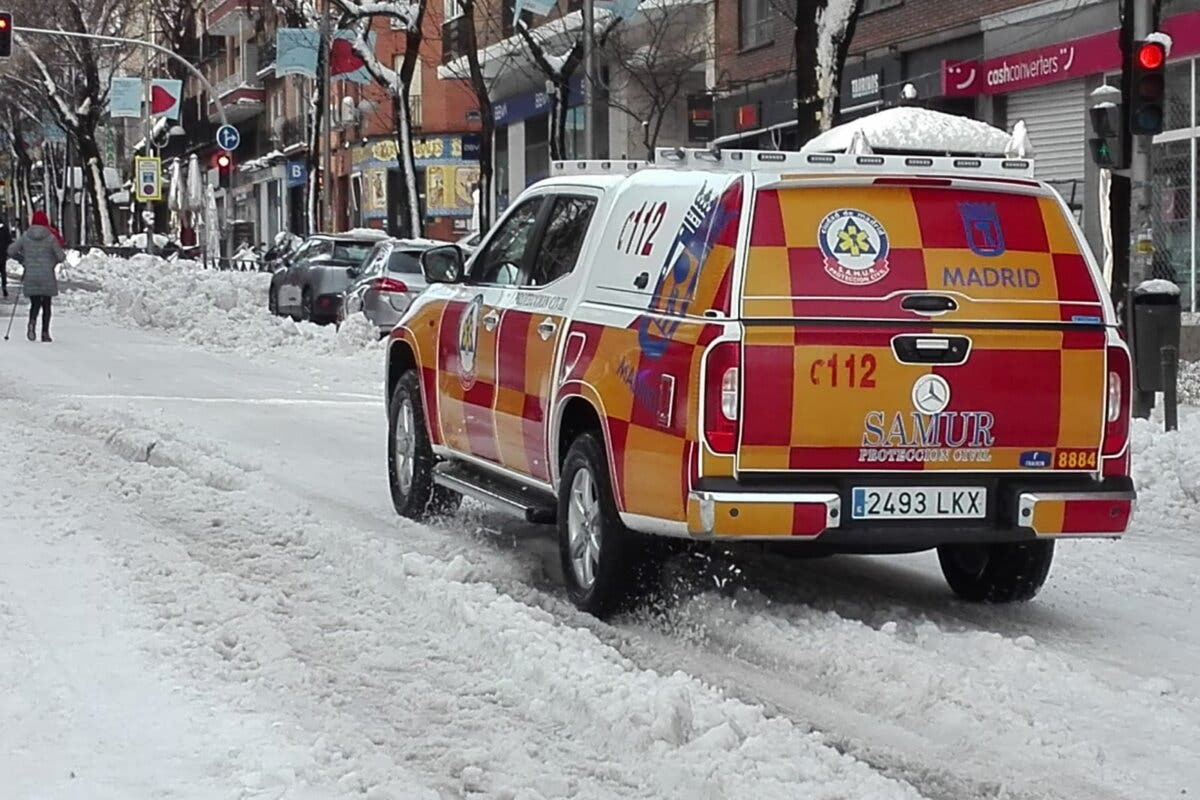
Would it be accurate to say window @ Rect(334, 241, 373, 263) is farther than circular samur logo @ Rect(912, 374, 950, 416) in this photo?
Yes

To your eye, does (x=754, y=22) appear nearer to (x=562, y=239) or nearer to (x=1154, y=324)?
(x=1154, y=324)

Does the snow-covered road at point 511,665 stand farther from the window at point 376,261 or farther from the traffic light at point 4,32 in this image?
the traffic light at point 4,32

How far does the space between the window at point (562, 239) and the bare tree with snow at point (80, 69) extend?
50498 mm

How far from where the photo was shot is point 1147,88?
1543 centimetres

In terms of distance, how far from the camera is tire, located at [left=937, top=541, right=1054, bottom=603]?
27.8ft

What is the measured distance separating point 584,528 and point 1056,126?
20461 millimetres

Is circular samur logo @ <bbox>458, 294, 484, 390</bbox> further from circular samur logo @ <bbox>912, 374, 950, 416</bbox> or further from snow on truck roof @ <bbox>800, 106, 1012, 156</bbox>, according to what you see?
snow on truck roof @ <bbox>800, 106, 1012, 156</bbox>

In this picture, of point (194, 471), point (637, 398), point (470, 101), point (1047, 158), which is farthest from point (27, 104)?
point (637, 398)

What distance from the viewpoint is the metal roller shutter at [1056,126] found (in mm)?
26781

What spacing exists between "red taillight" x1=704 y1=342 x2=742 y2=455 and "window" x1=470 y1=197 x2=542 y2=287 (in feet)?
7.61

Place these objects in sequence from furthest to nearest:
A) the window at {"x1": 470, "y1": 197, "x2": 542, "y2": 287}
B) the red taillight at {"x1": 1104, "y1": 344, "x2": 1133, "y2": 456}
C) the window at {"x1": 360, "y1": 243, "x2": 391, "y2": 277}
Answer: the window at {"x1": 360, "y1": 243, "x2": 391, "y2": 277} → the window at {"x1": 470, "y1": 197, "x2": 542, "y2": 287} → the red taillight at {"x1": 1104, "y1": 344, "x2": 1133, "y2": 456}

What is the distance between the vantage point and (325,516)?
10711 millimetres

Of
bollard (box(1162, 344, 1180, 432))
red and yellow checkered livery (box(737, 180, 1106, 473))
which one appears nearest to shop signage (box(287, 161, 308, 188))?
bollard (box(1162, 344, 1180, 432))

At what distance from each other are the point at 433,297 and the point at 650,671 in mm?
4194
